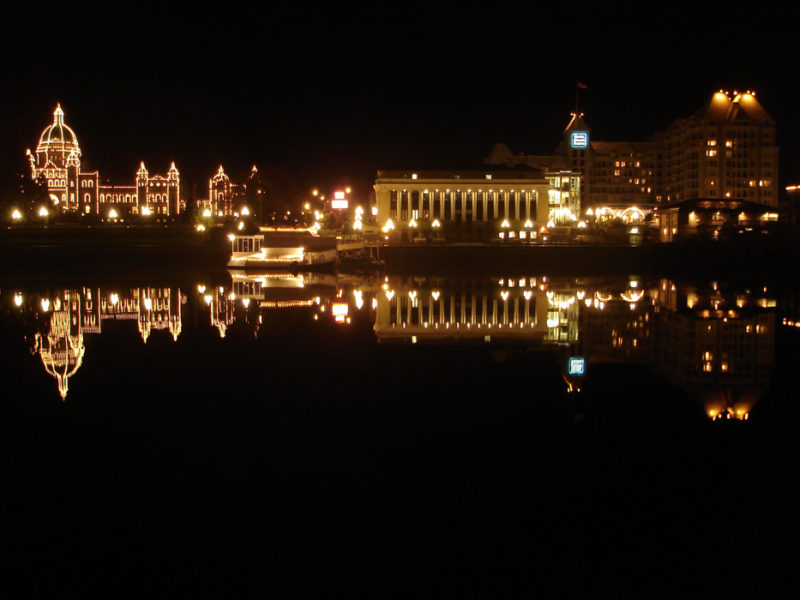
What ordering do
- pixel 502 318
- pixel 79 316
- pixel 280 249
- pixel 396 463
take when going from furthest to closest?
1. pixel 280 249
2. pixel 502 318
3. pixel 79 316
4. pixel 396 463

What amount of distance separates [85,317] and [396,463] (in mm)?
15256

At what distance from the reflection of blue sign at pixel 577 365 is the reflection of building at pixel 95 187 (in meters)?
100

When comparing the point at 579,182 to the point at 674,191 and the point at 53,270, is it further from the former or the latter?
the point at 53,270

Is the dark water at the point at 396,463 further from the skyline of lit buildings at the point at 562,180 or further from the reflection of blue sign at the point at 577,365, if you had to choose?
the skyline of lit buildings at the point at 562,180

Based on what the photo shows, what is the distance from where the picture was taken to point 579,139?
357 feet

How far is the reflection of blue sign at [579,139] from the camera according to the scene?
108500mm

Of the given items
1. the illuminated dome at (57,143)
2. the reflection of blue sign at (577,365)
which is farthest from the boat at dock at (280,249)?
the illuminated dome at (57,143)

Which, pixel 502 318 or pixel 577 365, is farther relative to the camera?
pixel 502 318

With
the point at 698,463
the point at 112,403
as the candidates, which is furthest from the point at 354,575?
the point at 112,403

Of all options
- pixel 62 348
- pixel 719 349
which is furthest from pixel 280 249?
pixel 719 349

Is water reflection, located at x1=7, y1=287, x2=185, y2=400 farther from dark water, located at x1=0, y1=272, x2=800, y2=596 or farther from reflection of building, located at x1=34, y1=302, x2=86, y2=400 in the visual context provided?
dark water, located at x1=0, y1=272, x2=800, y2=596

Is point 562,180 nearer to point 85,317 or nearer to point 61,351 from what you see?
point 85,317

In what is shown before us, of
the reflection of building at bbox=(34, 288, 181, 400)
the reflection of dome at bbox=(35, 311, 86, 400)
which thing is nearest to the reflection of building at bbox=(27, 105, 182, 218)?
the reflection of building at bbox=(34, 288, 181, 400)

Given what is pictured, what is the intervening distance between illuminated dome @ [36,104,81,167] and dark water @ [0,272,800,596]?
343 feet
